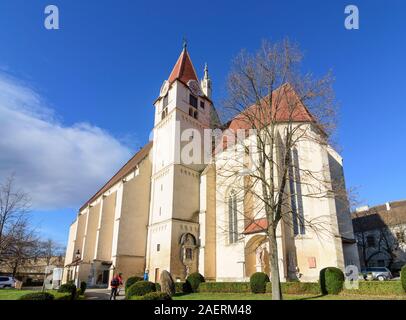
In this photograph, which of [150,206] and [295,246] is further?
[150,206]

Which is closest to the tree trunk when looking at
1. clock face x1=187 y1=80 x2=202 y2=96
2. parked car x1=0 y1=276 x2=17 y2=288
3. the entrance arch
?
the entrance arch

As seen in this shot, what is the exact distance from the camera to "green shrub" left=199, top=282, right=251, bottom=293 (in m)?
19.0

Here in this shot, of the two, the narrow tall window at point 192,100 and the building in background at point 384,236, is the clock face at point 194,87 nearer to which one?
the narrow tall window at point 192,100

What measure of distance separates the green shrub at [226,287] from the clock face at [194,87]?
2050 cm

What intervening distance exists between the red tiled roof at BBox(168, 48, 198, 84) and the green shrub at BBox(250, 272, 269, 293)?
21.5 m

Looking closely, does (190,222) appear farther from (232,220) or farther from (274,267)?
(274,267)

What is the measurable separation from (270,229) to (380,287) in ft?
20.1

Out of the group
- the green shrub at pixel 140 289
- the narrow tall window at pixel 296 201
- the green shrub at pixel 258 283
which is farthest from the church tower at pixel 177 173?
the narrow tall window at pixel 296 201

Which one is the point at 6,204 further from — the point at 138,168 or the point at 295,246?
the point at 295,246

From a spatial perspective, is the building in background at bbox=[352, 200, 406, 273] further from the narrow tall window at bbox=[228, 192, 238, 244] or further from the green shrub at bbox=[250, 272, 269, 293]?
the green shrub at bbox=[250, 272, 269, 293]

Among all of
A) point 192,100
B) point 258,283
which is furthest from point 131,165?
point 258,283

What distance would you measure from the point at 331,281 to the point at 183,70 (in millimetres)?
26230
